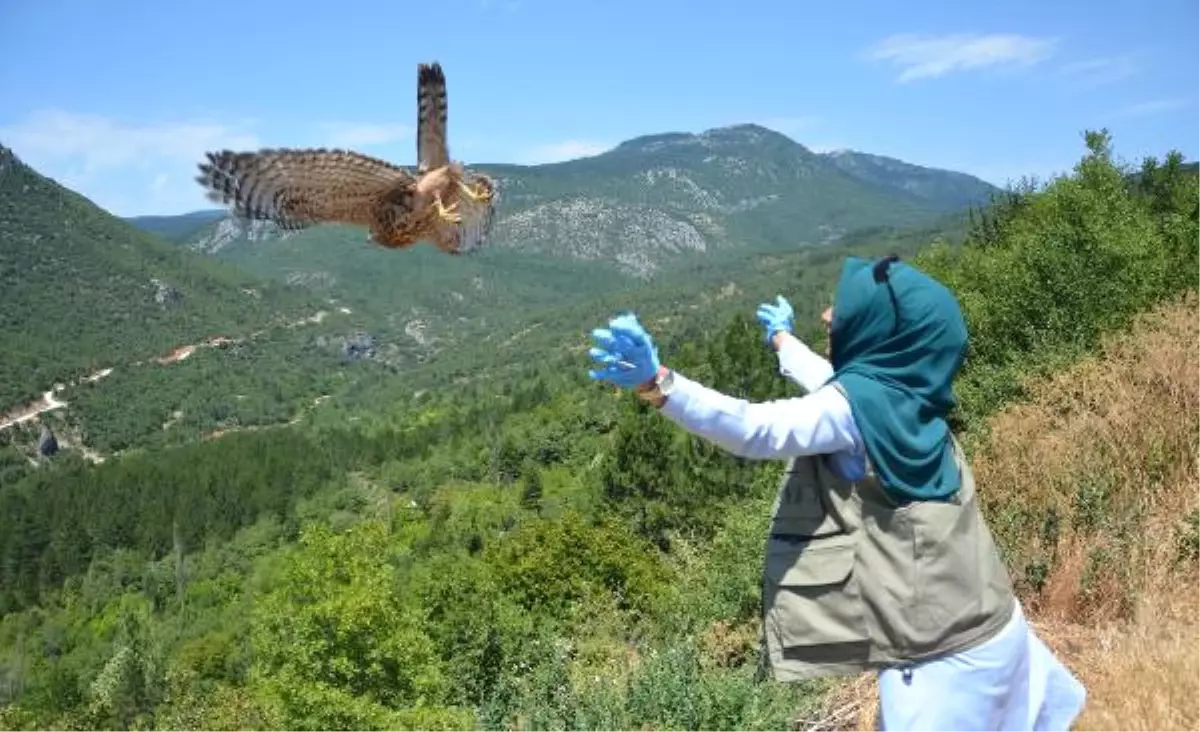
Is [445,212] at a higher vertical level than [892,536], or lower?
higher

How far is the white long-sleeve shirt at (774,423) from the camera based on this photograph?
2213 mm

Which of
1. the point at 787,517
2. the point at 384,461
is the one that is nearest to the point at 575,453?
the point at 384,461

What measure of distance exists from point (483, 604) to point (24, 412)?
134977 millimetres

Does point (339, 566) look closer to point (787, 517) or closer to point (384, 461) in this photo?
point (787, 517)

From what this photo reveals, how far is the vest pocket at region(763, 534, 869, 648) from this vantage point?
8.15 feet

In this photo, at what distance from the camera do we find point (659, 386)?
87.7 inches

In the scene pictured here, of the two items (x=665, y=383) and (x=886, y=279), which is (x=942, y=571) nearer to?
(x=886, y=279)

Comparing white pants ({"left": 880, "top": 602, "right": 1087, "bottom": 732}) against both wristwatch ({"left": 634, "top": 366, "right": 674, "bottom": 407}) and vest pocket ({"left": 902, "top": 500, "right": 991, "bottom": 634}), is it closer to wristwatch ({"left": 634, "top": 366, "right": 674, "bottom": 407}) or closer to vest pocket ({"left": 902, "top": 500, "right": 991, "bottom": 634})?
vest pocket ({"left": 902, "top": 500, "right": 991, "bottom": 634})

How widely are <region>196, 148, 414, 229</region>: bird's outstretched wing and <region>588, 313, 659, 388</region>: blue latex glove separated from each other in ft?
2.06

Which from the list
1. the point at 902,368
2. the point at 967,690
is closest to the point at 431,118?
the point at 902,368

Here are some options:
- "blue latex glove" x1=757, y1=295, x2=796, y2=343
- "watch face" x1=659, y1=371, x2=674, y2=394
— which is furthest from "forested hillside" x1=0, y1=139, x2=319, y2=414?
"watch face" x1=659, y1=371, x2=674, y2=394

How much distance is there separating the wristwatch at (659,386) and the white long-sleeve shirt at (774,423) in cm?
2

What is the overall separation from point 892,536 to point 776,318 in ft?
3.97

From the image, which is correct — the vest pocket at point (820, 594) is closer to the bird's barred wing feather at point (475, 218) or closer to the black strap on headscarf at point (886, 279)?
the black strap on headscarf at point (886, 279)
